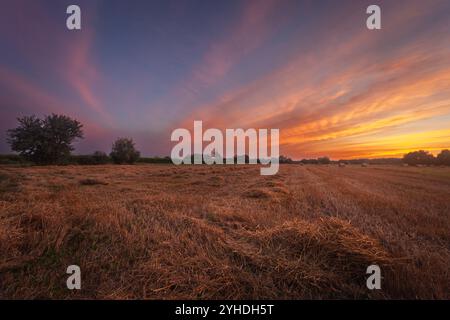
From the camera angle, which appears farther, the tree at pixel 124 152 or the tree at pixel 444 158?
the tree at pixel 124 152

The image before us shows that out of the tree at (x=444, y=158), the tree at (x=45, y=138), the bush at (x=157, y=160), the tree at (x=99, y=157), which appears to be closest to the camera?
the tree at (x=45, y=138)

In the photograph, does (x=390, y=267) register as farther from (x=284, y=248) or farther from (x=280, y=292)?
(x=280, y=292)

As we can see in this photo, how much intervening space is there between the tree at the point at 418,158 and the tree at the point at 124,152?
3867 inches

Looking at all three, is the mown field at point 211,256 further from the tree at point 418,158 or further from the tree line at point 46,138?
the tree at point 418,158

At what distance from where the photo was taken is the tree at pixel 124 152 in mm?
67562

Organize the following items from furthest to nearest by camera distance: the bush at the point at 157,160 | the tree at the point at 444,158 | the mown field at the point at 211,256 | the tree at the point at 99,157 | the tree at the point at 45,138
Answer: the bush at the point at 157,160
the tree at the point at 99,157
the tree at the point at 444,158
the tree at the point at 45,138
the mown field at the point at 211,256

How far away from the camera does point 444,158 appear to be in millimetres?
56969

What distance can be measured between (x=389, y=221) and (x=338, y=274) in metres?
4.00

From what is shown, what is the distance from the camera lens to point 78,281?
2.83 m

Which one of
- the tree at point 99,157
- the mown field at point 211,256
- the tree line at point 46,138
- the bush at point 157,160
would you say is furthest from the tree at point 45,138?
the mown field at point 211,256

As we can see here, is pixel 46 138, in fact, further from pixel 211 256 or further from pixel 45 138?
pixel 211 256

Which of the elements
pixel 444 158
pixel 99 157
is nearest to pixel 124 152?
pixel 99 157
